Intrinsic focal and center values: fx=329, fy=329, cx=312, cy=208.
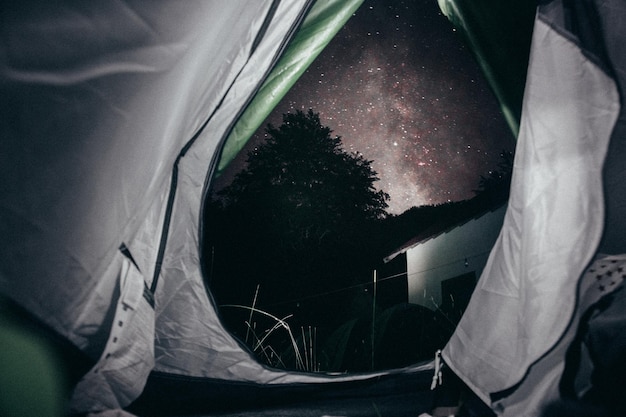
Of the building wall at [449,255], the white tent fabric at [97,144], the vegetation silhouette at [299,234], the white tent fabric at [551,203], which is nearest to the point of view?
the white tent fabric at [97,144]

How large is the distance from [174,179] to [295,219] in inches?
463

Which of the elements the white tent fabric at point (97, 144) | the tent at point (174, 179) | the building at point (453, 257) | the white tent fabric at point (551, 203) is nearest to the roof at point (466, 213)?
the building at point (453, 257)

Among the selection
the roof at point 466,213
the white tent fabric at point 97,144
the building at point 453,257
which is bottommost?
the building at point 453,257

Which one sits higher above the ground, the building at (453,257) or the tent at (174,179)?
the tent at (174,179)

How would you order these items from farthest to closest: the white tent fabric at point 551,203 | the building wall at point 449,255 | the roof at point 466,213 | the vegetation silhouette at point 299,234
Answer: the vegetation silhouette at point 299,234, the building wall at point 449,255, the roof at point 466,213, the white tent fabric at point 551,203

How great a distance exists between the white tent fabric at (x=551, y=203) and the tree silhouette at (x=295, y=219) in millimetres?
9426

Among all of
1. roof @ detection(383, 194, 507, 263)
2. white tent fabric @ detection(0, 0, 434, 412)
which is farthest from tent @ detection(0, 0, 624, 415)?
roof @ detection(383, 194, 507, 263)

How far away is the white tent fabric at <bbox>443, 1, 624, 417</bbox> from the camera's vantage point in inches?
32.7

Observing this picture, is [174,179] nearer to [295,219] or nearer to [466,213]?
[466,213]

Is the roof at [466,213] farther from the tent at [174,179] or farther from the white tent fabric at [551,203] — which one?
the white tent fabric at [551,203]

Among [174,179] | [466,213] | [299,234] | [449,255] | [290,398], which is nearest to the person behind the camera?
[174,179]

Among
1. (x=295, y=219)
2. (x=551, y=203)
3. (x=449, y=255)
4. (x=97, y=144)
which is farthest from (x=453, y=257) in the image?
(x=295, y=219)

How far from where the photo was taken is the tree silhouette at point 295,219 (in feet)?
38.7

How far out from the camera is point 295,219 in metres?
12.9
